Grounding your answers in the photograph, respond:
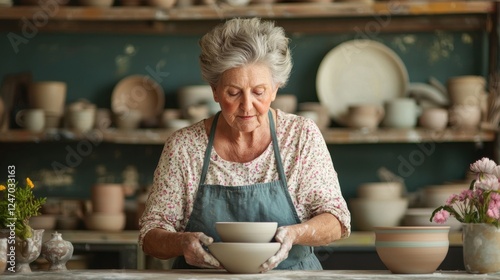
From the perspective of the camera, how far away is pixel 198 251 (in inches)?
102

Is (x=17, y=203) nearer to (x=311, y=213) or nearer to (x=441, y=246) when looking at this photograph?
(x=311, y=213)

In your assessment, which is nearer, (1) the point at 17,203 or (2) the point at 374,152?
(1) the point at 17,203

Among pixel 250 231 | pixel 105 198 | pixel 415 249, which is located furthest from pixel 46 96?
pixel 415 249

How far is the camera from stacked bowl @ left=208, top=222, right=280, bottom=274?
2494mm

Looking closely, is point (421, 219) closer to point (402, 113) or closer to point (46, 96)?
point (402, 113)

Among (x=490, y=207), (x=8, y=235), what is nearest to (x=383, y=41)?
(x=490, y=207)

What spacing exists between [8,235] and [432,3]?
2.91m

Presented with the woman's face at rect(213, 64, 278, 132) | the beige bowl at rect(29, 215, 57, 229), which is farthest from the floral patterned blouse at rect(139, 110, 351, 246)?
the beige bowl at rect(29, 215, 57, 229)

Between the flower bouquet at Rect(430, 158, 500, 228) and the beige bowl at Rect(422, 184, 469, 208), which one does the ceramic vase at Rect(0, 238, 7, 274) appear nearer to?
the flower bouquet at Rect(430, 158, 500, 228)

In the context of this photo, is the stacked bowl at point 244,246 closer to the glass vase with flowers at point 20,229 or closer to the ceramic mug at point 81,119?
the glass vase with flowers at point 20,229

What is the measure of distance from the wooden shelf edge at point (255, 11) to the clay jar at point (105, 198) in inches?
38.2

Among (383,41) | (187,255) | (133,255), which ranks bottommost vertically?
(133,255)

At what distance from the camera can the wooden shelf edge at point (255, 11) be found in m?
4.71

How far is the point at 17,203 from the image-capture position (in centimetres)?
272
